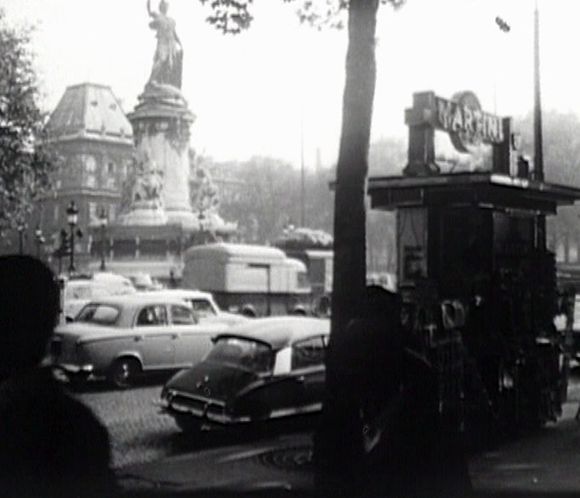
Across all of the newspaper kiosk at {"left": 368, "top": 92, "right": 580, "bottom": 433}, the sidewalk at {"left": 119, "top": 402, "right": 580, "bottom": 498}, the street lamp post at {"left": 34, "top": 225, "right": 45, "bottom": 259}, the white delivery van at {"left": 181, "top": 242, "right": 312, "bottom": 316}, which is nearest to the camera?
the sidewalk at {"left": 119, "top": 402, "right": 580, "bottom": 498}

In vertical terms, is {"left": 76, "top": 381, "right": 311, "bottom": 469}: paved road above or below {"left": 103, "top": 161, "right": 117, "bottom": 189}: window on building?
below

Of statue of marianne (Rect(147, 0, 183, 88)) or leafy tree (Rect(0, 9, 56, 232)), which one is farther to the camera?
leafy tree (Rect(0, 9, 56, 232))

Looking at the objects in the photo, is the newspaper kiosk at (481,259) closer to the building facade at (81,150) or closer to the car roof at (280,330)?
the car roof at (280,330)

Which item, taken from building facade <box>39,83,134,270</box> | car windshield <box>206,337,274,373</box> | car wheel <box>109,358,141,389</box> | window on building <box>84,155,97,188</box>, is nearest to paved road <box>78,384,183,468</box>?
car wheel <box>109,358,141,389</box>

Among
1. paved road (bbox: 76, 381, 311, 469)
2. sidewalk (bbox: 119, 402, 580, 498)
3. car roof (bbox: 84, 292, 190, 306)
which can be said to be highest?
car roof (bbox: 84, 292, 190, 306)

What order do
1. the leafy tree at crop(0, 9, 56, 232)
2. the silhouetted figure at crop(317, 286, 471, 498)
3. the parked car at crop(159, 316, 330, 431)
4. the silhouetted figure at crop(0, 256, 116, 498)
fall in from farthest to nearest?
the parked car at crop(159, 316, 330, 431)
the leafy tree at crop(0, 9, 56, 232)
the silhouetted figure at crop(317, 286, 471, 498)
the silhouetted figure at crop(0, 256, 116, 498)

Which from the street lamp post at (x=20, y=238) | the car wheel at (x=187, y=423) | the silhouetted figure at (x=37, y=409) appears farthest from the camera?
the car wheel at (x=187, y=423)

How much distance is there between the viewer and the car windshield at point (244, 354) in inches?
279

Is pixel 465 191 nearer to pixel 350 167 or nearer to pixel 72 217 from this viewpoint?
pixel 350 167

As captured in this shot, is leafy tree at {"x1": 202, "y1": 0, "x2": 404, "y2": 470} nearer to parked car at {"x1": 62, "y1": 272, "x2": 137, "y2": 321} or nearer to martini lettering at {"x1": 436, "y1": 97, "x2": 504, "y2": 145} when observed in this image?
martini lettering at {"x1": 436, "y1": 97, "x2": 504, "y2": 145}

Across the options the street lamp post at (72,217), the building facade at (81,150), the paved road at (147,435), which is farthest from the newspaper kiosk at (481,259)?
the street lamp post at (72,217)

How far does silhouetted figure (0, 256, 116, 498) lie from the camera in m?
2.00

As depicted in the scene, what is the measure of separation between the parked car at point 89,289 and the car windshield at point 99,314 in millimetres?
266

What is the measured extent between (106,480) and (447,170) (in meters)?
5.98
